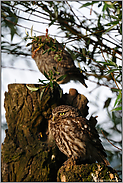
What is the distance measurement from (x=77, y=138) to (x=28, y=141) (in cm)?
40

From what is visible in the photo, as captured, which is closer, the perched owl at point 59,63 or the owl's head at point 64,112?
the owl's head at point 64,112

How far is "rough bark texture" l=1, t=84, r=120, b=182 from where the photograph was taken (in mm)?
1144

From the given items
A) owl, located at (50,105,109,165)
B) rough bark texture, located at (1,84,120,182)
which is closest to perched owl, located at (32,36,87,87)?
rough bark texture, located at (1,84,120,182)

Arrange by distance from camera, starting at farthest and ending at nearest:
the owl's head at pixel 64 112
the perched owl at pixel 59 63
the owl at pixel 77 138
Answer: the perched owl at pixel 59 63 → the owl's head at pixel 64 112 → the owl at pixel 77 138

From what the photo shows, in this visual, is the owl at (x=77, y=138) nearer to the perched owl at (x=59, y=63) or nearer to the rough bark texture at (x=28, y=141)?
the rough bark texture at (x=28, y=141)

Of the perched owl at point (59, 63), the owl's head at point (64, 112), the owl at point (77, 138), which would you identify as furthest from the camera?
the perched owl at point (59, 63)

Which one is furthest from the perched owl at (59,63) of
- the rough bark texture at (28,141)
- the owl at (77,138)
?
the owl at (77,138)

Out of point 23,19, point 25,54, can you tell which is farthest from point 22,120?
point 23,19

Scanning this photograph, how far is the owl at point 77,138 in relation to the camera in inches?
42.0

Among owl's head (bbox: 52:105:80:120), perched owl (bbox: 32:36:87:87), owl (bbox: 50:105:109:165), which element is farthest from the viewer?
perched owl (bbox: 32:36:87:87)

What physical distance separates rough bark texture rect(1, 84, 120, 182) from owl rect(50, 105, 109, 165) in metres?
0.17

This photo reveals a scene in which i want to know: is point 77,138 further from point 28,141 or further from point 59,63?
point 59,63

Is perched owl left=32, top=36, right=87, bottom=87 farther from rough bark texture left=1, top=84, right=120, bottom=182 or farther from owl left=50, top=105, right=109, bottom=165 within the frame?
owl left=50, top=105, right=109, bottom=165

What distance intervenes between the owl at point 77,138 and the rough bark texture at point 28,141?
0.54 ft
